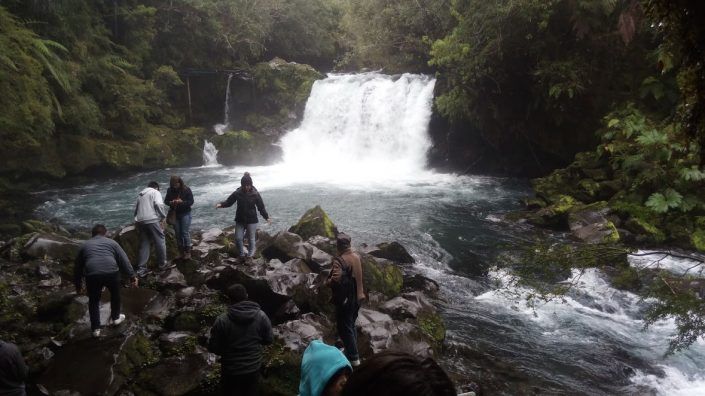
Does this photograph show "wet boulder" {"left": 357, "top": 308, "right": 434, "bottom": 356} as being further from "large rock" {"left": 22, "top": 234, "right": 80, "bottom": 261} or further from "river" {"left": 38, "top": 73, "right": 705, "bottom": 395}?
"large rock" {"left": 22, "top": 234, "right": 80, "bottom": 261}

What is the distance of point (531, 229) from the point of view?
12.8m

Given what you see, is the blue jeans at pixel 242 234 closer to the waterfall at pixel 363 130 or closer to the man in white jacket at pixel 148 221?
the man in white jacket at pixel 148 221

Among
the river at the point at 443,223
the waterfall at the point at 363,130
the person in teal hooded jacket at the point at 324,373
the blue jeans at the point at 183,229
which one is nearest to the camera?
the person in teal hooded jacket at the point at 324,373

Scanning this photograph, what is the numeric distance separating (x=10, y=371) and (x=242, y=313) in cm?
203

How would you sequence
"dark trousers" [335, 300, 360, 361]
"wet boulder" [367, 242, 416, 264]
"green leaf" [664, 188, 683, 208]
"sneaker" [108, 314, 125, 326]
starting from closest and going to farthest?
1. "dark trousers" [335, 300, 360, 361]
2. "sneaker" [108, 314, 125, 326]
3. "green leaf" [664, 188, 683, 208]
4. "wet boulder" [367, 242, 416, 264]

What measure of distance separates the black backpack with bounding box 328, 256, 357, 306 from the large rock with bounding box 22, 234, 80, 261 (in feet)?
18.9

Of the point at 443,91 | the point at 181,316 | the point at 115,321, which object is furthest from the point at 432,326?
the point at 443,91

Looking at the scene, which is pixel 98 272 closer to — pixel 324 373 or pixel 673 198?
pixel 324 373

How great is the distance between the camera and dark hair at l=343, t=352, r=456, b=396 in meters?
1.39

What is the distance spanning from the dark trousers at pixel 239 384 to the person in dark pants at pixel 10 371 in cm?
176

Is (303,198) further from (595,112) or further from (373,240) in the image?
(595,112)

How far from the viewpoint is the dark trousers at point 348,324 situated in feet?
18.3

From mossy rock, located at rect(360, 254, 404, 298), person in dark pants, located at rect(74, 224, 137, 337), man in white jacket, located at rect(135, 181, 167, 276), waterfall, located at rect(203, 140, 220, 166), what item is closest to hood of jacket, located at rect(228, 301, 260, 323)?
person in dark pants, located at rect(74, 224, 137, 337)

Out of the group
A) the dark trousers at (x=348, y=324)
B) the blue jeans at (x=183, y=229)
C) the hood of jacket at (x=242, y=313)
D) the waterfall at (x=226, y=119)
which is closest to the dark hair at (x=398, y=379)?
the hood of jacket at (x=242, y=313)
